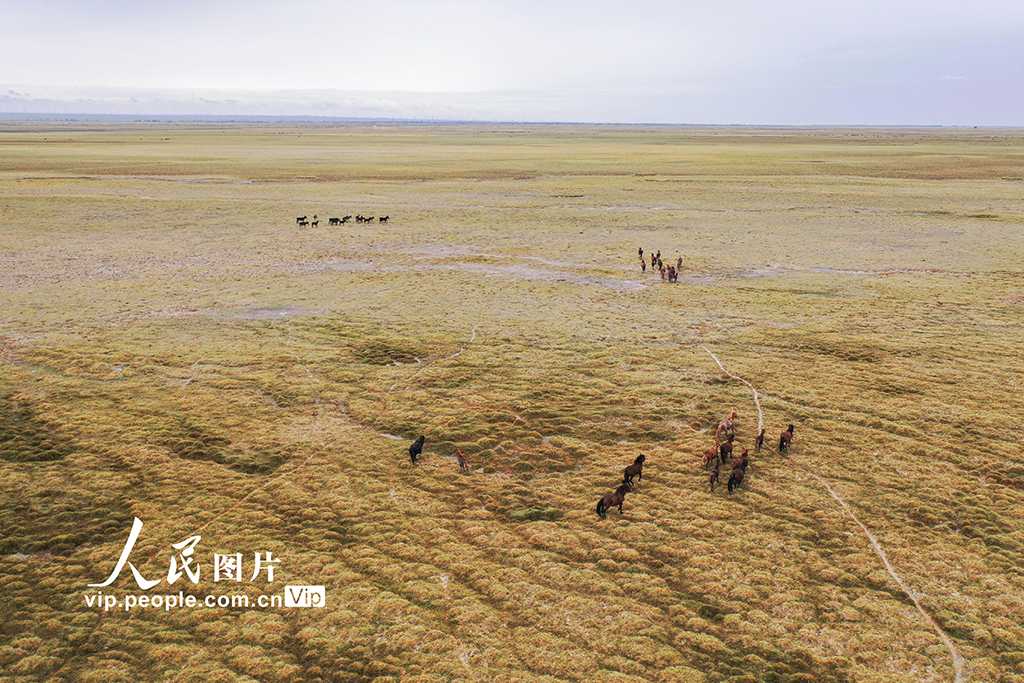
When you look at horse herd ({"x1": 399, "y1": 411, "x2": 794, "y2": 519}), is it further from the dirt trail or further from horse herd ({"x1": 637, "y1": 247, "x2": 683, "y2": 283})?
horse herd ({"x1": 637, "y1": 247, "x2": 683, "y2": 283})

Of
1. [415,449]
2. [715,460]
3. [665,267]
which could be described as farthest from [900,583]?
[665,267]

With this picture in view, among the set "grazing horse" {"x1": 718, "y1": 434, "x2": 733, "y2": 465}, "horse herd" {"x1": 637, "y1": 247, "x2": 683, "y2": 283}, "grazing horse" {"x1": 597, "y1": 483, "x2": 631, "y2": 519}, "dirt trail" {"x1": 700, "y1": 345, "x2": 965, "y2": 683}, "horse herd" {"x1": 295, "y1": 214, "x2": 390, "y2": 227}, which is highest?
"horse herd" {"x1": 295, "y1": 214, "x2": 390, "y2": 227}

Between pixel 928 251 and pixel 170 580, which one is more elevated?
pixel 928 251

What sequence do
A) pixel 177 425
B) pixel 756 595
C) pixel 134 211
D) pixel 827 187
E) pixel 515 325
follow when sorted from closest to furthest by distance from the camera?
pixel 756 595 < pixel 177 425 < pixel 515 325 < pixel 134 211 < pixel 827 187

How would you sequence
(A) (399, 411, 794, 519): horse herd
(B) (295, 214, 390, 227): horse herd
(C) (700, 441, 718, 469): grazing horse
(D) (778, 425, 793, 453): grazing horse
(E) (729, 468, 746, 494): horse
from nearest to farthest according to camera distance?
(A) (399, 411, 794, 519): horse herd → (E) (729, 468, 746, 494): horse → (C) (700, 441, 718, 469): grazing horse → (D) (778, 425, 793, 453): grazing horse → (B) (295, 214, 390, 227): horse herd

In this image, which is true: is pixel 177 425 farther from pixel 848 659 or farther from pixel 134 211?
pixel 134 211

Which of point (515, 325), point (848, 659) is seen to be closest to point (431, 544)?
point (848, 659)

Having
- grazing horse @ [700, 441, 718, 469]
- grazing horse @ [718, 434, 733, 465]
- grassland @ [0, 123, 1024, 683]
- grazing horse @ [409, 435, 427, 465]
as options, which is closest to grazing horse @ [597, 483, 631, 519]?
grassland @ [0, 123, 1024, 683]

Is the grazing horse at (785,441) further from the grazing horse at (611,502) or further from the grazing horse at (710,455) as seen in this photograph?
the grazing horse at (611,502)
